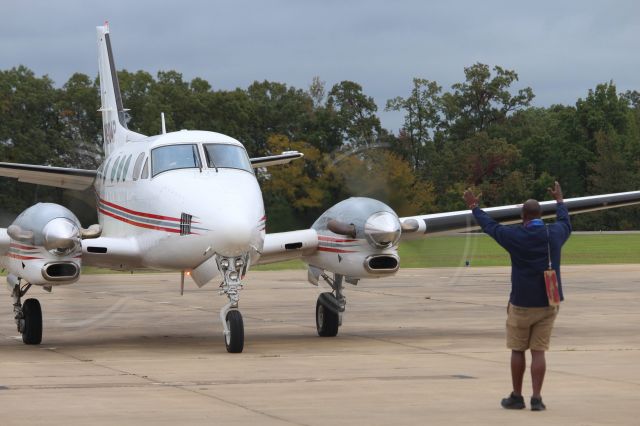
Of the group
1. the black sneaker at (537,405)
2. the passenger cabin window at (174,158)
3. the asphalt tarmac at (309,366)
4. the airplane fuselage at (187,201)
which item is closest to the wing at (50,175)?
the airplane fuselage at (187,201)

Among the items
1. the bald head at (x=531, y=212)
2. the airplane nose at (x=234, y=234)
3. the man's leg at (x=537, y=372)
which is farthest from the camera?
the airplane nose at (x=234, y=234)

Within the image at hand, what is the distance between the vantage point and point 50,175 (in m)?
19.0

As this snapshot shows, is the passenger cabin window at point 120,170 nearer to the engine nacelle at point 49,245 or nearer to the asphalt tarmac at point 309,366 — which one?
the engine nacelle at point 49,245

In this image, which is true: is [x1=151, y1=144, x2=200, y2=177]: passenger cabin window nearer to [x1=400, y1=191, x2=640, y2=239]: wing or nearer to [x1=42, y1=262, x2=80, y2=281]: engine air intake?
[x1=42, y1=262, x2=80, y2=281]: engine air intake

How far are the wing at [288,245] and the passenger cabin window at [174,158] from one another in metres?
1.75

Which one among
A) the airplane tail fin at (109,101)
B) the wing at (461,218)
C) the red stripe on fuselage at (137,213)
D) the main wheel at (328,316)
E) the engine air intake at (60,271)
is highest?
the airplane tail fin at (109,101)

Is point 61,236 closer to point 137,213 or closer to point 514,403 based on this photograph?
point 137,213

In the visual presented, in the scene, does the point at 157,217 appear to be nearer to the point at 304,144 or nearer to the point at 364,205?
the point at 364,205

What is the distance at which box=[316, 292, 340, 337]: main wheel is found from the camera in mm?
17938

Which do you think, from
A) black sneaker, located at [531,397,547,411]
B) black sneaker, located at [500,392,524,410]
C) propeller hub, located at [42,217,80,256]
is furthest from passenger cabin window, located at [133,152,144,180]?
black sneaker, located at [531,397,547,411]

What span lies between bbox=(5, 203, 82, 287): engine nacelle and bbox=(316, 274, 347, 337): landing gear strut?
13.4 ft

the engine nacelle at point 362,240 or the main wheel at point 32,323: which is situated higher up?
the engine nacelle at point 362,240

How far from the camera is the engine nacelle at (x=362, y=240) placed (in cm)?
1691

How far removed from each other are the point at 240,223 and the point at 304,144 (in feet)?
27.0
